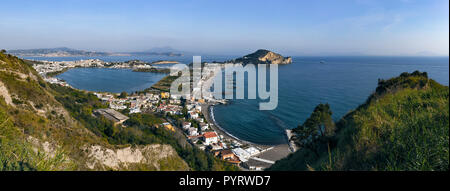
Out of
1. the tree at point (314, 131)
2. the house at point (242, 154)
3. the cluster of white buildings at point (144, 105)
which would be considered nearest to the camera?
the tree at point (314, 131)

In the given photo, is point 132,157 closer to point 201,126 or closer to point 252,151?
point 252,151

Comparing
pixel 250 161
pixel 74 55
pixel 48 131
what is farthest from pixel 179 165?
pixel 74 55

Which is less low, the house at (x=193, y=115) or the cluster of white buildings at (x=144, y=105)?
the cluster of white buildings at (x=144, y=105)

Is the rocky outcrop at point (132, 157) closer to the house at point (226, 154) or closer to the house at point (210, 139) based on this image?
the house at point (226, 154)

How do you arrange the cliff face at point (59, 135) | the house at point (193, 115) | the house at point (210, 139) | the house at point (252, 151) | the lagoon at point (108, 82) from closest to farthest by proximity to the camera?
1. the cliff face at point (59, 135)
2. the house at point (252, 151)
3. the house at point (210, 139)
4. the house at point (193, 115)
5. the lagoon at point (108, 82)

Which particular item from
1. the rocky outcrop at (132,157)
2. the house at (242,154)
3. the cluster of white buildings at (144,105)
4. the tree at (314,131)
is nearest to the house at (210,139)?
the house at (242,154)

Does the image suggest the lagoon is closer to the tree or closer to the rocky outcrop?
the rocky outcrop

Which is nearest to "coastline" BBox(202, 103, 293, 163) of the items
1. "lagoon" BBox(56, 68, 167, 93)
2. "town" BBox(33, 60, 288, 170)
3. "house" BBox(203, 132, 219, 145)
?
"town" BBox(33, 60, 288, 170)

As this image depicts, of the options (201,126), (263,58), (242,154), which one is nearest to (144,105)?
(201,126)
